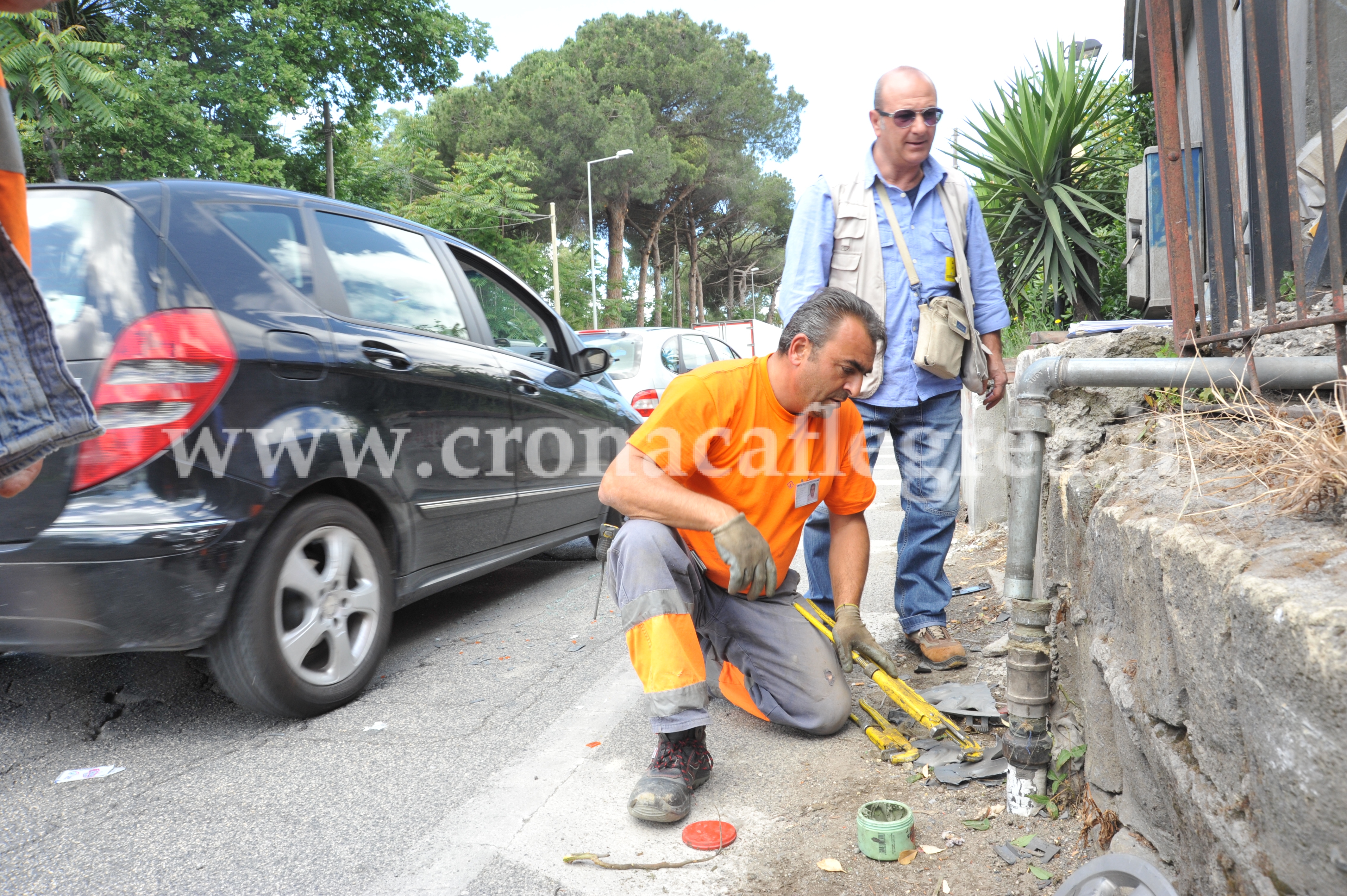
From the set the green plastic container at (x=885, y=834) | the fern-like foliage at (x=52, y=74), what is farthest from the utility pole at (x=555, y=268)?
the green plastic container at (x=885, y=834)

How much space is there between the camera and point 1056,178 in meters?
6.95

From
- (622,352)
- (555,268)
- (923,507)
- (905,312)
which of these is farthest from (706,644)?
(555,268)

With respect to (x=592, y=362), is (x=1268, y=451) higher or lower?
lower

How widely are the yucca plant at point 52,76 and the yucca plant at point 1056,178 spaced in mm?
13044

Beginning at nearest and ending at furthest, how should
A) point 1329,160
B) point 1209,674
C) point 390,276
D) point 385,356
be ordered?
point 1209,674 < point 1329,160 < point 385,356 < point 390,276

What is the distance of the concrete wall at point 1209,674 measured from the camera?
1.01 meters

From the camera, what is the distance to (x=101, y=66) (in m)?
15.4

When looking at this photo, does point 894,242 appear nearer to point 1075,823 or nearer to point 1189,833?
point 1075,823

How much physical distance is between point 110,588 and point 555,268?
1112 inches

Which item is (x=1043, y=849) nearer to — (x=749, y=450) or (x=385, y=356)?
(x=749, y=450)

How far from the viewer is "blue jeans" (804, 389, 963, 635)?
3.34m

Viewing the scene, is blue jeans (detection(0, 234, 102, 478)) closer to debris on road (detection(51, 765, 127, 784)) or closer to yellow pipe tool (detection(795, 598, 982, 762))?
debris on road (detection(51, 765, 127, 784))

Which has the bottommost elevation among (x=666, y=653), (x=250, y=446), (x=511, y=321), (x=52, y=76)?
(x=666, y=653)

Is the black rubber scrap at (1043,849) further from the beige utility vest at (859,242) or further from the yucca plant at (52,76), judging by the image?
the yucca plant at (52,76)
